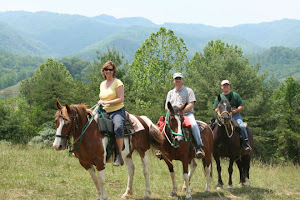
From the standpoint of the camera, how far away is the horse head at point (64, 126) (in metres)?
6.49

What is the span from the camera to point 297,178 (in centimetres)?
1248

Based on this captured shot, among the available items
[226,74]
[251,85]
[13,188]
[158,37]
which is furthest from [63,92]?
[158,37]

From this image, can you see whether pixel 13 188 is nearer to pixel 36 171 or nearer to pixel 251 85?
pixel 36 171

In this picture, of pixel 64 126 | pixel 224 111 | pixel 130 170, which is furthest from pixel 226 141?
pixel 64 126

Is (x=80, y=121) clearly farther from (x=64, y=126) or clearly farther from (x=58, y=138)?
(x=58, y=138)

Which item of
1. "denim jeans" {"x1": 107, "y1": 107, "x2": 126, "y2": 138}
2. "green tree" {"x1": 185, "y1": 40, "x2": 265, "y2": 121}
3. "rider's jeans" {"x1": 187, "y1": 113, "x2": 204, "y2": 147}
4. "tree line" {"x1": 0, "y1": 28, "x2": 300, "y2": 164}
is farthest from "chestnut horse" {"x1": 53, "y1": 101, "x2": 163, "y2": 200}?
"green tree" {"x1": 185, "y1": 40, "x2": 265, "y2": 121}

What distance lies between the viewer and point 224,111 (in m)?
9.46

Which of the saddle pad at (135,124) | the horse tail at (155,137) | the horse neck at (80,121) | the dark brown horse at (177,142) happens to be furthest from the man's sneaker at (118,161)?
the dark brown horse at (177,142)

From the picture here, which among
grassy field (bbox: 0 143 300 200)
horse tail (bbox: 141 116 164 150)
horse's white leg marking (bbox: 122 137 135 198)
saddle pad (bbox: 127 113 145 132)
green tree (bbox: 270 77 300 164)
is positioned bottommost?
green tree (bbox: 270 77 300 164)

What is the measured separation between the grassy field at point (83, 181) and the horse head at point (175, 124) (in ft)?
5.78

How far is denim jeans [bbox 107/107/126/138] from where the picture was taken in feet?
23.7

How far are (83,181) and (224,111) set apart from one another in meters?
4.65

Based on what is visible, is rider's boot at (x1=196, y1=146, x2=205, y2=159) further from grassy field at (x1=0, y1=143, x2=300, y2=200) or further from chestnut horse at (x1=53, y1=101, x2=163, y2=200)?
chestnut horse at (x1=53, y1=101, x2=163, y2=200)

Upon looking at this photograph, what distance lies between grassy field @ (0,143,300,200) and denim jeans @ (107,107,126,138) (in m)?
1.43
